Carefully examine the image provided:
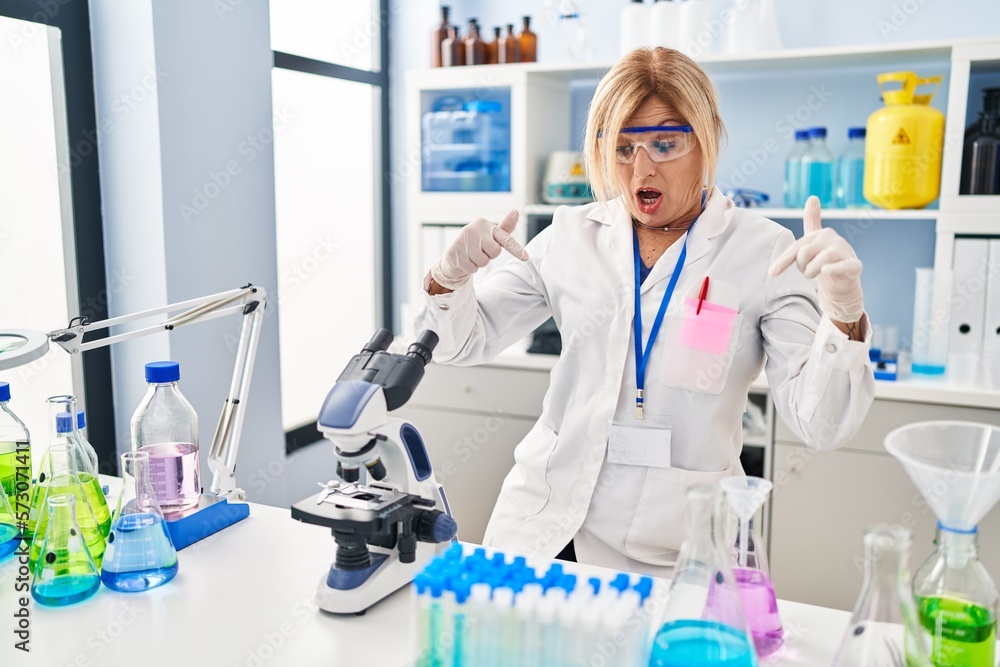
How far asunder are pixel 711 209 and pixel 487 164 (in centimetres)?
155

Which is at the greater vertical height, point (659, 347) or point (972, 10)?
point (972, 10)

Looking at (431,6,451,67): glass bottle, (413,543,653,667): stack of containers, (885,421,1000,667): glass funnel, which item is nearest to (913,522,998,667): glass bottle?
(885,421,1000,667): glass funnel

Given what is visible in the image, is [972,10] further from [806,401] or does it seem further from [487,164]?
[806,401]

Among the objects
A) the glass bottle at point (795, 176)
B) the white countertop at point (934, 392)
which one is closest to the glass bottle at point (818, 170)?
the glass bottle at point (795, 176)

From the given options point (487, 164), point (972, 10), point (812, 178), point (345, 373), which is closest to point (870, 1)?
point (972, 10)

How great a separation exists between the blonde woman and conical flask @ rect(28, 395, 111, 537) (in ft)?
2.04

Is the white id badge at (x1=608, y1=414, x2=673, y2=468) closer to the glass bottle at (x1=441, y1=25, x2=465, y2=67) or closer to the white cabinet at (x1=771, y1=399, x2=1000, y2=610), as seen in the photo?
the white cabinet at (x1=771, y1=399, x2=1000, y2=610)

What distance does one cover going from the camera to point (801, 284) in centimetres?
150

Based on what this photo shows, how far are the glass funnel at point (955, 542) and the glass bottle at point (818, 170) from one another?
1.99m

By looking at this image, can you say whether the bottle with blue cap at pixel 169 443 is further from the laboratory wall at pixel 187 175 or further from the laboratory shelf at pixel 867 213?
the laboratory shelf at pixel 867 213

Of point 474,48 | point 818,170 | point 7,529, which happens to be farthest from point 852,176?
point 7,529

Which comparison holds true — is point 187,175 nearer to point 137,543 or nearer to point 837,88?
point 137,543

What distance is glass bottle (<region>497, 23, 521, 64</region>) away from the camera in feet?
9.91

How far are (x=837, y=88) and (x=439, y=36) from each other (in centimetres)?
142
